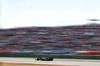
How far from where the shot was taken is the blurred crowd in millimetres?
35219

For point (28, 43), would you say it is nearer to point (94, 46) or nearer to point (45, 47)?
point (45, 47)

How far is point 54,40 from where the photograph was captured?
127 feet

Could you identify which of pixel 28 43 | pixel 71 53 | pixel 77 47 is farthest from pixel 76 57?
pixel 28 43

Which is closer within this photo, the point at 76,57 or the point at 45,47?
the point at 76,57

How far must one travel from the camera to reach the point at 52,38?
39.6 metres

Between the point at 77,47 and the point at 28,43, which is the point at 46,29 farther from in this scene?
the point at 77,47

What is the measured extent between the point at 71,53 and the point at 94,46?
17.2 ft

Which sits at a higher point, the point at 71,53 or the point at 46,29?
the point at 46,29

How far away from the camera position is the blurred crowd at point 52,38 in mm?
35219

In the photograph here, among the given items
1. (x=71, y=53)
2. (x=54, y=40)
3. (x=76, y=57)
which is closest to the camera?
(x=76, y=57)

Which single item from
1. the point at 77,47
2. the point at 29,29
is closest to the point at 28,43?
the point at 29,29

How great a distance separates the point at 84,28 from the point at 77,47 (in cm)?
844

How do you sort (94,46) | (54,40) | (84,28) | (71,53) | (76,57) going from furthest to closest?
1. (84,28)
2. (54,40)
3. (94,46)
4. (71,53)
5. (76,57)

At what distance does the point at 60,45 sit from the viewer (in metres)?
35.8
